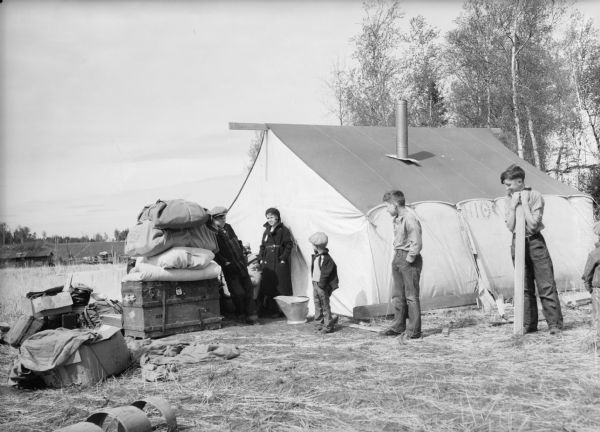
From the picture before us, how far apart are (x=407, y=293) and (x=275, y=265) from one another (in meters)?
2.91

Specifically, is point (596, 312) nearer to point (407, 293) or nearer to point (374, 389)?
point (407, 293)

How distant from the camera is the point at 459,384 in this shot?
463 cm

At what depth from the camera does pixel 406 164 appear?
34.2ft

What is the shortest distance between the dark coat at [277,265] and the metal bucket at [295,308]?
0.94 metres

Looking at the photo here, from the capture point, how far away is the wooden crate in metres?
7.34

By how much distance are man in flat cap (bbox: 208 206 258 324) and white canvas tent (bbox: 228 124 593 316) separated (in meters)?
1.10

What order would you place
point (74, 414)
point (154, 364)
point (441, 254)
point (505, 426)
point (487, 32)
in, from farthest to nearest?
point (487, 32), point (441, 254), point (154, 364), point (74, 414), point (505, 426)

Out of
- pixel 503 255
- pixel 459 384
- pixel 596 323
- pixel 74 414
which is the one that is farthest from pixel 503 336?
pixel 74 414

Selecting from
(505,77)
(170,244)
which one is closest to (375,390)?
(170,244)

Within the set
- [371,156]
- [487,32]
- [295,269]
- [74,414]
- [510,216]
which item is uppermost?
[487,32]

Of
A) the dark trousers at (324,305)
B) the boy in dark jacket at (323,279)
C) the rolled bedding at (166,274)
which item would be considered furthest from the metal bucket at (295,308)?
the rolled bedding at (166,274)

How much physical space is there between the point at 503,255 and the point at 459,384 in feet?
17.8

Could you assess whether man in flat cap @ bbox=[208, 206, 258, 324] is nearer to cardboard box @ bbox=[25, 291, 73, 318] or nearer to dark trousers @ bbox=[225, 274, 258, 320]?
dark trousers @ bbox=[225, 274, 258, 320]

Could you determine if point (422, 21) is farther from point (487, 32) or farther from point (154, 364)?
point (154, 364)
